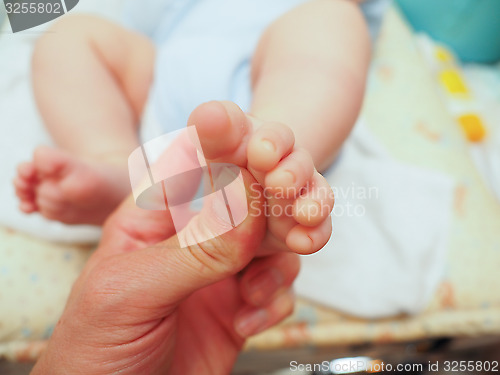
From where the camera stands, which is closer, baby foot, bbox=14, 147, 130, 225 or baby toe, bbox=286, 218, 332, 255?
baby toe, bbox=286, 218, 332, 255

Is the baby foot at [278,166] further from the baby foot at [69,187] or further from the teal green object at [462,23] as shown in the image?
the teal green object at [462,23]

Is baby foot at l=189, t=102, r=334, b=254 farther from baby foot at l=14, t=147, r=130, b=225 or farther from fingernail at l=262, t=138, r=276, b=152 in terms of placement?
baby foot at l=14, t=147, r=130, b=225

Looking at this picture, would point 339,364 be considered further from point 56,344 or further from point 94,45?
Result: point 94,45

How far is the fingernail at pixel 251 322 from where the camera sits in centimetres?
39

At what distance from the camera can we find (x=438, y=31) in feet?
2.97

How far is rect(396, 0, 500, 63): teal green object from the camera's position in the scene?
32.4 inches

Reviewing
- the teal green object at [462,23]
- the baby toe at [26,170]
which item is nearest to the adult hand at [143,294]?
the baby toe at [26,170]

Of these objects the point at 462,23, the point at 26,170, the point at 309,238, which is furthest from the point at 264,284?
the point at 462,23

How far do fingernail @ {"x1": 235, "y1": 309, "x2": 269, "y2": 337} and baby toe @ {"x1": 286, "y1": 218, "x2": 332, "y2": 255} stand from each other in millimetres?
190

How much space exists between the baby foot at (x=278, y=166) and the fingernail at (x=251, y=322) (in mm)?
183

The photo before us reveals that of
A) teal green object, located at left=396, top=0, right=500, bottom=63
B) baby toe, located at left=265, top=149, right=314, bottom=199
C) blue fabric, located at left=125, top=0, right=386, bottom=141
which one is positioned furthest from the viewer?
teal green object, located at left=396, top=0, right=500, bottom=63

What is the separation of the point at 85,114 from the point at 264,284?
0.29m

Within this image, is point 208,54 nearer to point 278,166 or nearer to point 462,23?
point 278,166

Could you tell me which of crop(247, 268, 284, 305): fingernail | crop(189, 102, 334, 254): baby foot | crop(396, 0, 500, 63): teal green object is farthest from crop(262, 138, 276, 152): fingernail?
crop(396, 0, 500, 63): teal green object
